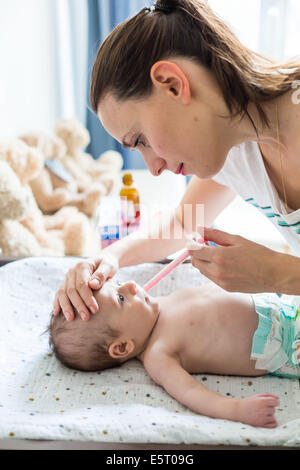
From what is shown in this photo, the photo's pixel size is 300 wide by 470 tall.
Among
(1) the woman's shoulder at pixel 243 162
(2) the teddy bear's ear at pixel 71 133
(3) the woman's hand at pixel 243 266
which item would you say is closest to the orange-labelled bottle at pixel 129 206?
(2) the teddy bear's ear at pixel 71 133

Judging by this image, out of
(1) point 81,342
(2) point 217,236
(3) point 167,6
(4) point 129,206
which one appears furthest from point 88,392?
(4) point 129,206

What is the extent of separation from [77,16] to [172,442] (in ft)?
10.5

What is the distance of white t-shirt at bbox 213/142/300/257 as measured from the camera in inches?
45.7

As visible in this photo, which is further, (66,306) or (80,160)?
(80,160)

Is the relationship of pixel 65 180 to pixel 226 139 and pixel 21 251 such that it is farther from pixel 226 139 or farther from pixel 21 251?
pixel 226 139

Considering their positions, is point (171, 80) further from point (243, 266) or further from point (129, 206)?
point (129, 206)

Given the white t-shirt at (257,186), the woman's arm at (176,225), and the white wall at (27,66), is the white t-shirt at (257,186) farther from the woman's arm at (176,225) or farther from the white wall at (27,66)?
the white wall at (27,66)

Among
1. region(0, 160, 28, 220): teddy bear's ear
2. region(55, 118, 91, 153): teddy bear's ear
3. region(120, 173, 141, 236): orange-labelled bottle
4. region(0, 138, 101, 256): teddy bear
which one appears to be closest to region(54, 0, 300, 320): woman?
region(0, 160, 28, 220): teddy bear's ear

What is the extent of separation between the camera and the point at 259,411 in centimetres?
103

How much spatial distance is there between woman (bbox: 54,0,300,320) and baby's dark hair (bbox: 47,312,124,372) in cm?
36

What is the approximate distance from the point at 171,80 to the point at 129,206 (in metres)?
1.33

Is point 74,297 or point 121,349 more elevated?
point 74,297
